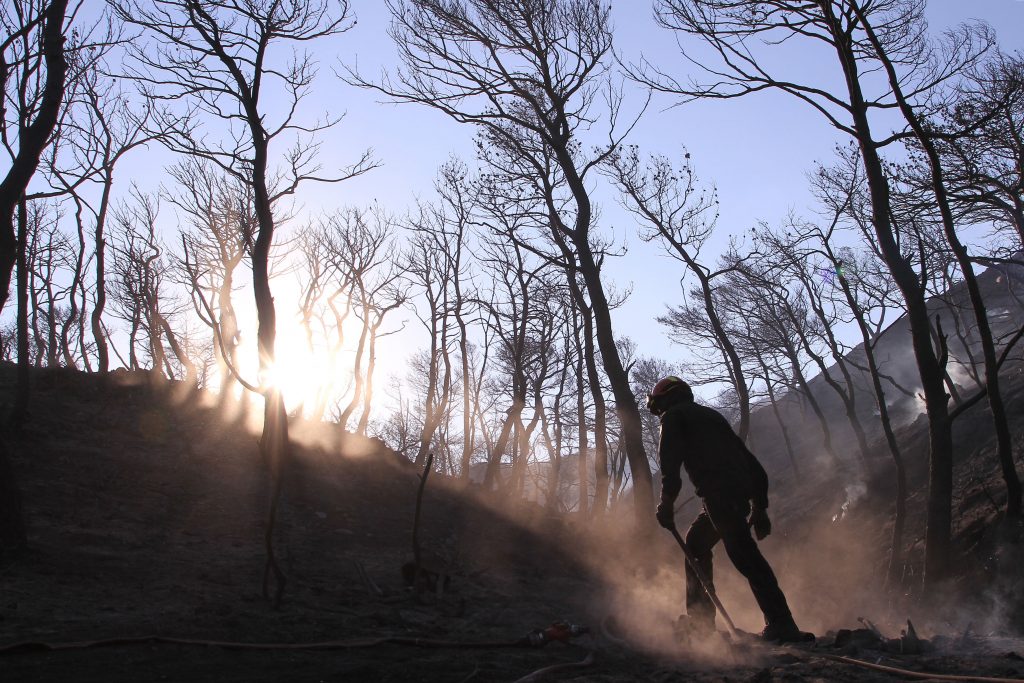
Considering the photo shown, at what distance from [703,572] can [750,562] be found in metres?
0.66

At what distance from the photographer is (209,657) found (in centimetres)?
401

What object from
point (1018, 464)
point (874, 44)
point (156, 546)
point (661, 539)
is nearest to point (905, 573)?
point (661, 539)

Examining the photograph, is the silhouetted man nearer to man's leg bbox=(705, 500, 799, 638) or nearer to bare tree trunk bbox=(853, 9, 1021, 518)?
man's leg bbox=(705, 500, 799, 638)

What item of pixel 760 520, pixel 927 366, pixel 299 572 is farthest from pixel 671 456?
pixel 927 366

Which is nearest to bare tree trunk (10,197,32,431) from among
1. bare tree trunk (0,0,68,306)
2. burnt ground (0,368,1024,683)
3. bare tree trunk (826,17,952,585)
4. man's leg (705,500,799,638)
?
burnt ground (0,368,1024,683)

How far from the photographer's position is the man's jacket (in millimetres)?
5613

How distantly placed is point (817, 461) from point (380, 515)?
29370mm

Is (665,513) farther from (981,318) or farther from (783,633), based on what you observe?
(981,318)

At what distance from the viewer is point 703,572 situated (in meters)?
5.93

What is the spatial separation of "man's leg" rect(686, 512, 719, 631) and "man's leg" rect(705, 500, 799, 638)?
0.76 ft

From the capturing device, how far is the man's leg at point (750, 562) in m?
5.16

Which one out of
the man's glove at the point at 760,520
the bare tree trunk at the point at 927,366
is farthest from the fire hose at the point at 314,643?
the bare tree trunk at the point at 927,366

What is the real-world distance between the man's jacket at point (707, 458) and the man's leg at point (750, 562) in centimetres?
11

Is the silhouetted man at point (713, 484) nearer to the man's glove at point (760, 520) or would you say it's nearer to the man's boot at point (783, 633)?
the man's glove at point (760, 520)
